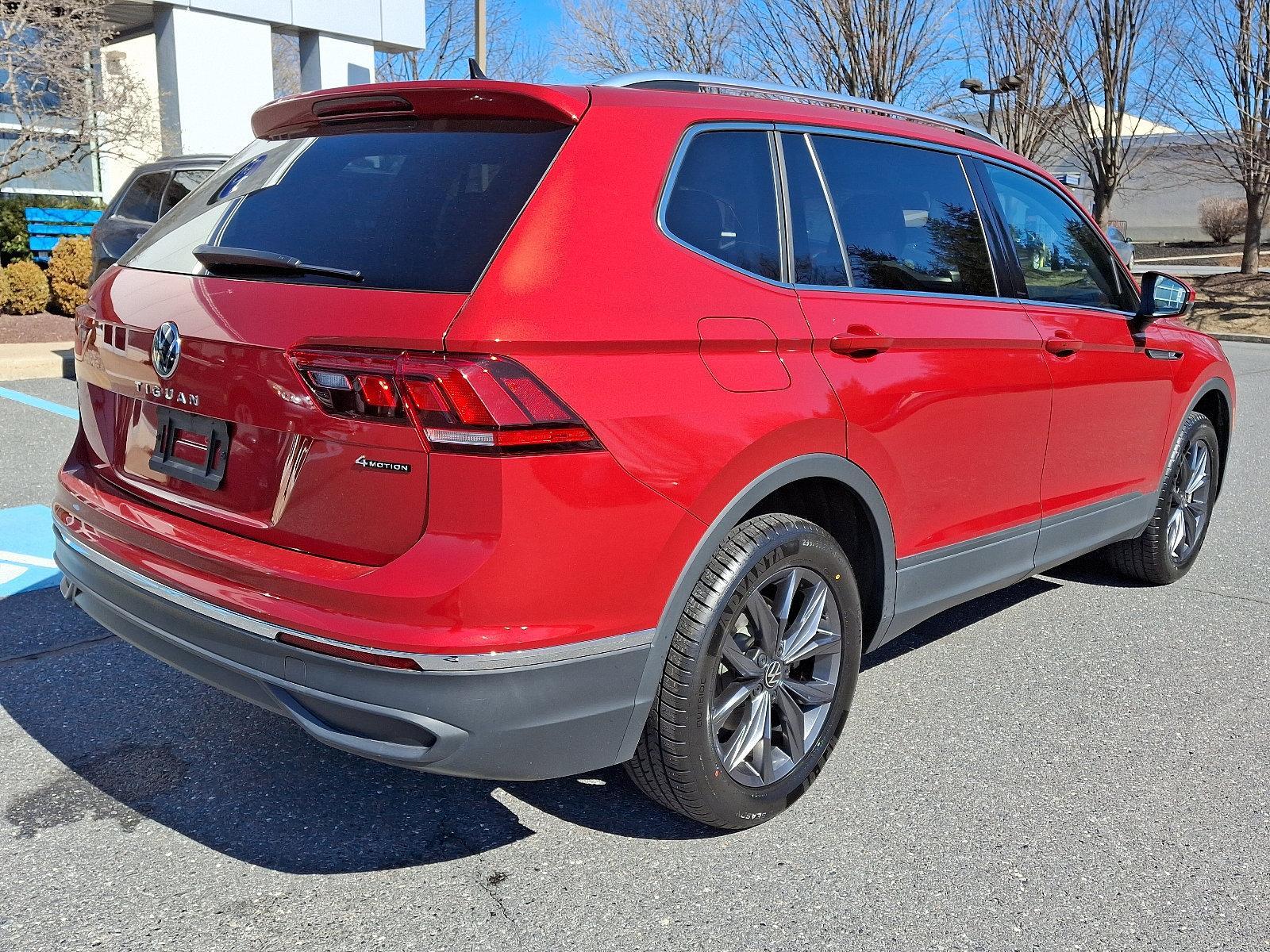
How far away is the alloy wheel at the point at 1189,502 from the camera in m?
5.11

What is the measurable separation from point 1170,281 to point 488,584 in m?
3.57

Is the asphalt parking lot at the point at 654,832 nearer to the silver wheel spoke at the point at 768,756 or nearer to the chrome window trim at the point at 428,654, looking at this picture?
the silver wheel spoke at the point at 768,756

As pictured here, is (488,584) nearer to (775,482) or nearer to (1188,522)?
(775,482)

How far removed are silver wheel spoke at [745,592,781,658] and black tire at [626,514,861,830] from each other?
0.02 meters

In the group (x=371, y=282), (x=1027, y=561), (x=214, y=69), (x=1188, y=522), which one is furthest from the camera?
(x=214, y=69)

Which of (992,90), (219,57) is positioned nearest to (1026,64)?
(992,90)

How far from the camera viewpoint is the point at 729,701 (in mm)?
2910

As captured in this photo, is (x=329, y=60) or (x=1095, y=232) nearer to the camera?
(x=1095, y=232)

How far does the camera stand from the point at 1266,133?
21641mm

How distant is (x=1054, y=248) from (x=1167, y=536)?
161 cm

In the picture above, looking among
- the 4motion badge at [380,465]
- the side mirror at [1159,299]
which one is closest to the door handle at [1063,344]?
the side mirror at [1159,299]

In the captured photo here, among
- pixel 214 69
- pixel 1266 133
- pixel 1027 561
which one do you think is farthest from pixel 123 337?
pixel 1266 133

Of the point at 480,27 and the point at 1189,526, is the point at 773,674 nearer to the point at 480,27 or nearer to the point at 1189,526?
the point at 1189,526

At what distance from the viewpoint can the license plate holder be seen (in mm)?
2658
